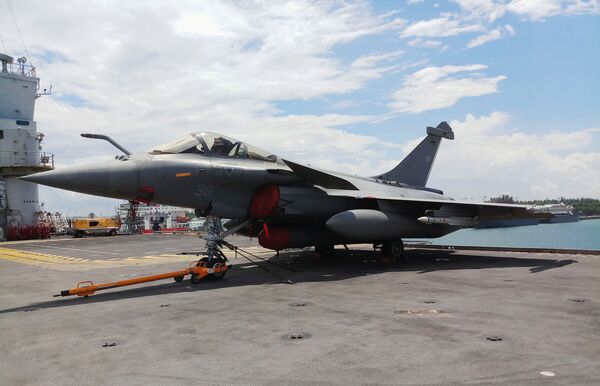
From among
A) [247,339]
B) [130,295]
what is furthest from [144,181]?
[247,339]

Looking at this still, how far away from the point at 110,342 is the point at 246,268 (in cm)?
759

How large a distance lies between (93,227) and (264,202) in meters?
34.3

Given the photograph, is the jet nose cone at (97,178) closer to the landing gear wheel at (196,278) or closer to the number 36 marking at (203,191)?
the number 36 marking at (203,191)

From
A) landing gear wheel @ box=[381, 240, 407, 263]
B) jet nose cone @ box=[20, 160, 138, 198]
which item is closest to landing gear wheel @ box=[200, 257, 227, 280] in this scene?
jet nose cone @ box=[20, 160, 138, 198]

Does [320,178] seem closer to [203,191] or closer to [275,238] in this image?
[275,238]

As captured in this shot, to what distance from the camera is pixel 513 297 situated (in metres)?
7.55

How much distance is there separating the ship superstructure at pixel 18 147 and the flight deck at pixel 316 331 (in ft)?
117

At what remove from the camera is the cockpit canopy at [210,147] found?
1059cm

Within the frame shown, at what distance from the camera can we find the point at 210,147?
11031mm

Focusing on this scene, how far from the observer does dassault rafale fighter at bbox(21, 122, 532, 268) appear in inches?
377

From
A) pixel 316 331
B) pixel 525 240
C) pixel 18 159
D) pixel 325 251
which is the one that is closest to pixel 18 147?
pixel 18 159

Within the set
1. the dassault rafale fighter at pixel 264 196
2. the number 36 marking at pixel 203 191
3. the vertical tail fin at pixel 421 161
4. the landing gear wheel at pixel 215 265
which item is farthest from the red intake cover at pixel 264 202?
the vertical tail fin at pixel 421 161

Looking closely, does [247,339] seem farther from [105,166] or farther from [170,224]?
[170,224]

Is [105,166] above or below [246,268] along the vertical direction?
above
